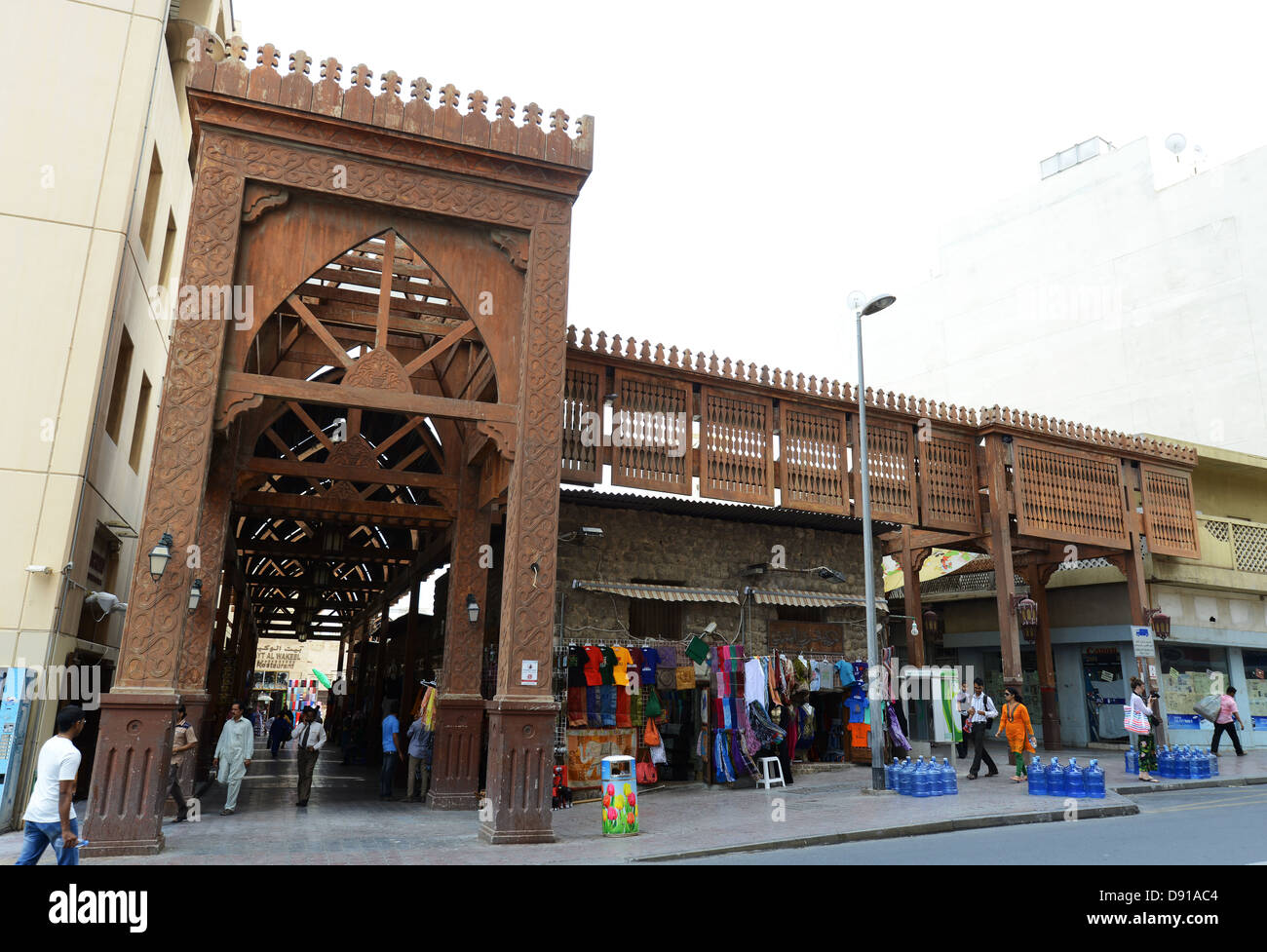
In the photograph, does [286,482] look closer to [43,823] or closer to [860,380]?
[860,380]

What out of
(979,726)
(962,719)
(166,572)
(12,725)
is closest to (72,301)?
(166,572)

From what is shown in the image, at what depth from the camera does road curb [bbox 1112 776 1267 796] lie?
15109mm

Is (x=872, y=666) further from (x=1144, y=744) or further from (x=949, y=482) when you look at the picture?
(x=1144, y=744)

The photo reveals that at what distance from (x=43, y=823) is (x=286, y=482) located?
15522 millimetres

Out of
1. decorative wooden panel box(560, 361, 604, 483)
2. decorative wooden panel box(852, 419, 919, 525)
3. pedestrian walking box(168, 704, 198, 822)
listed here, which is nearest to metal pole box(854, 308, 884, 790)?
decorative wooden panel box(852, 419, 919, 525)

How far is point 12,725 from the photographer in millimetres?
11438

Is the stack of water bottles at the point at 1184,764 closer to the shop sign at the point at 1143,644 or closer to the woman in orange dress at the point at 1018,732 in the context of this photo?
the shop sign at the point at 1143,644

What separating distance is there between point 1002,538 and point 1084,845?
9575 mm

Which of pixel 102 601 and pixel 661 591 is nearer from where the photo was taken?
pixel 102 601

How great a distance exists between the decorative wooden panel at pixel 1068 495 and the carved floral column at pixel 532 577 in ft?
38.5

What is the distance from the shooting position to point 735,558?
60.5ft

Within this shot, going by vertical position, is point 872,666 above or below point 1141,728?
above
